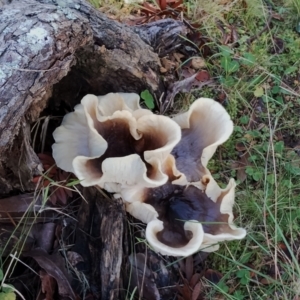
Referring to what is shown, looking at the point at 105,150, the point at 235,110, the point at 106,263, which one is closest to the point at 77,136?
the point at 105,150

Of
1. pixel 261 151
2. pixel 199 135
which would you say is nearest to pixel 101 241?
pixel 199 135

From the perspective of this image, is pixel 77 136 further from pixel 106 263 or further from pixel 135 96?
pixel 106 263

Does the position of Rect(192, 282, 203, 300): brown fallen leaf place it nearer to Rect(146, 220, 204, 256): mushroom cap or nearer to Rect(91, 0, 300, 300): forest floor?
Rect(91, 0, 300, 300): forest floor

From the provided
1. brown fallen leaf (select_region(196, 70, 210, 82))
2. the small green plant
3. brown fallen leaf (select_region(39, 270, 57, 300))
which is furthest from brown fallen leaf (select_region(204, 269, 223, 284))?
brown fallen leaf (select_region(196, 70, 210, 82))

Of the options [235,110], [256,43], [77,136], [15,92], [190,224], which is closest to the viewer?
[15,92]

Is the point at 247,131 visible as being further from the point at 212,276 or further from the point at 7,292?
the point at 7,292

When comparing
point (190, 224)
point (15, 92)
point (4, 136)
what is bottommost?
point (190, 224)

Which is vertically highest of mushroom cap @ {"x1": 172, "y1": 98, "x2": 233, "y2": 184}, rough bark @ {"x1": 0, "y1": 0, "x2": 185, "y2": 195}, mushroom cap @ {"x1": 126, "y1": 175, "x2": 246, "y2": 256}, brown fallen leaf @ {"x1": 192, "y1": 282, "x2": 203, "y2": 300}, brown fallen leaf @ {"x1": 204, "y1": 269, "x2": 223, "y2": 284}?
rough bark @ {"x1": 0, "y1": 0, "x2": 185, "y2": 195}
